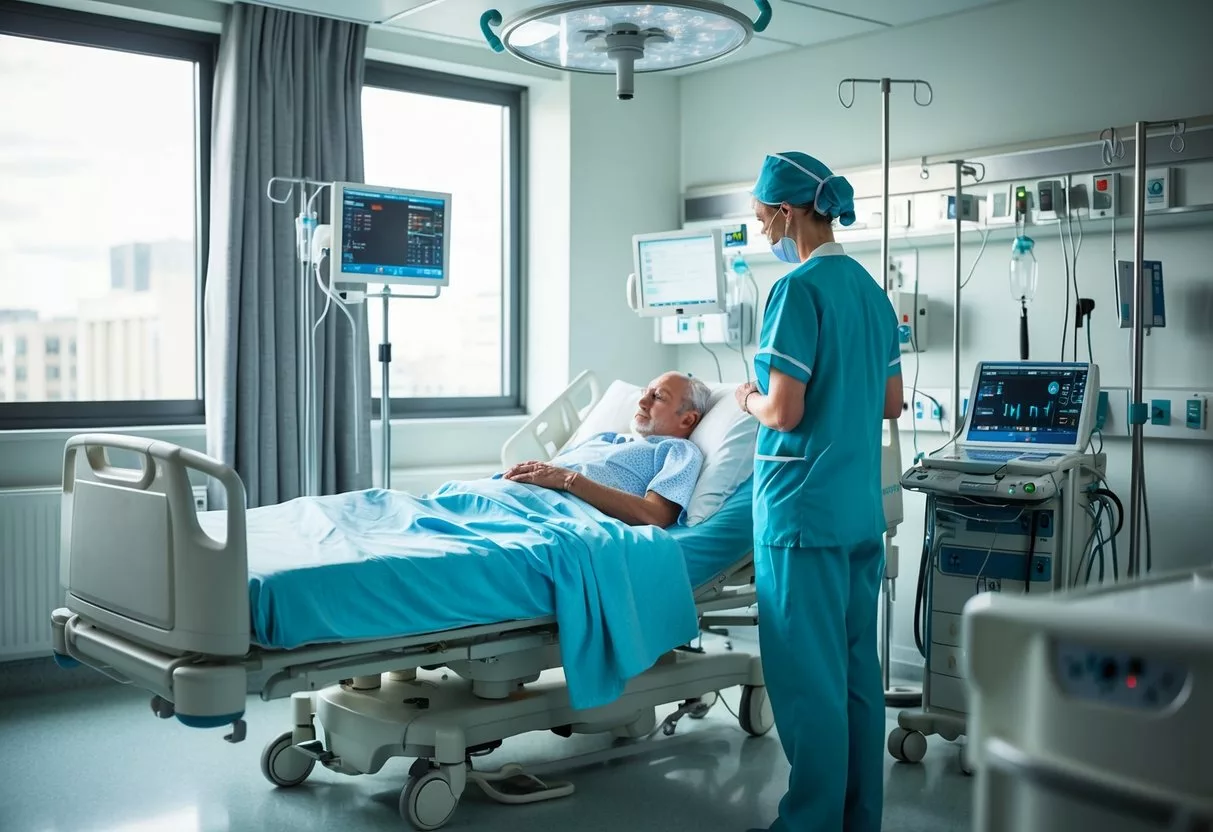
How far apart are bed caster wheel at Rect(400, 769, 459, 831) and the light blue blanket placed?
1.20 ft

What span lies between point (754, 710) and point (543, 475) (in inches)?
37.0

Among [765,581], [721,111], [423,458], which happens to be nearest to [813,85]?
[721,111]

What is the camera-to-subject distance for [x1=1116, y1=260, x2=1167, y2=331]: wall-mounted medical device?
334 centimetres

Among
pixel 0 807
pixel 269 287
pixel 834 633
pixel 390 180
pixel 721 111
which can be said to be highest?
pixel 721 111

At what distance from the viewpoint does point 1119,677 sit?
104cm

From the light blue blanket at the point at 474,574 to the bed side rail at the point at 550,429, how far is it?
2.17ft

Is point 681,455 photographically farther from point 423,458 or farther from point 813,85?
→ point 813,85

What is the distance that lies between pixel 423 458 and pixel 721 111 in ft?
6.25

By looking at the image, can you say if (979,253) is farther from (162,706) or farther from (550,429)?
(162,706)

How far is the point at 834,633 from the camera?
251 cm

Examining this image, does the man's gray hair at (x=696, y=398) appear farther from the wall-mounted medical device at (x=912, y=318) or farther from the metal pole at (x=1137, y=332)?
the metal pole at (x=1137, y=332)

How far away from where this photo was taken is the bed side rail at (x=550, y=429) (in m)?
3.87

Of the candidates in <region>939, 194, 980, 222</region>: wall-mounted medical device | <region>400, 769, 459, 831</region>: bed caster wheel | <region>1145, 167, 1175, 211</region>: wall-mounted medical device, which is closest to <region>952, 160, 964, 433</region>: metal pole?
<region>939, 194, 980, 222</region>: wall-mounted medical device

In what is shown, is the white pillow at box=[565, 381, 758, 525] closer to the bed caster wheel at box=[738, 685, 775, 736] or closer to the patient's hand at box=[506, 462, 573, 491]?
the patient's hand at box=[506, 462, 573, 491]
